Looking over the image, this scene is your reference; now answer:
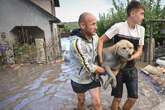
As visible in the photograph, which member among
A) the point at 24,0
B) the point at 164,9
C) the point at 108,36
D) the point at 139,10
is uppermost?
the point at 24,0

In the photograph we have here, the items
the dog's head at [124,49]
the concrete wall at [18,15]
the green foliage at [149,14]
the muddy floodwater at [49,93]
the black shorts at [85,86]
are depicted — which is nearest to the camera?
the dog's head at [124,49]

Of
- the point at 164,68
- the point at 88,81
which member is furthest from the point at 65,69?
the point at 88,81

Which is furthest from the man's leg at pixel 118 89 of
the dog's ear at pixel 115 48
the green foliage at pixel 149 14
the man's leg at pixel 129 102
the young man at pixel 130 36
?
the green foliage at pixel 149 14

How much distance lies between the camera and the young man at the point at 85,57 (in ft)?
10.1

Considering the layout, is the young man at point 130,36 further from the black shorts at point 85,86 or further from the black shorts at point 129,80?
the black shorts at point 85,86

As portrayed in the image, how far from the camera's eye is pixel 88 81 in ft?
11.1

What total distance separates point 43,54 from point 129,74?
283 inches

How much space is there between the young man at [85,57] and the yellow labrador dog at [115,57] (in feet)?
0.42

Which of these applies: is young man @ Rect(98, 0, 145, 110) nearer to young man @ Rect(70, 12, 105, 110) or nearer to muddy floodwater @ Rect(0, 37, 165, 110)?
young man @ Rect(70, 12, 105, 110)

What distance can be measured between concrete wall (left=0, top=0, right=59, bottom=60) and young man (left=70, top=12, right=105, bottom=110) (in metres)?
7.56

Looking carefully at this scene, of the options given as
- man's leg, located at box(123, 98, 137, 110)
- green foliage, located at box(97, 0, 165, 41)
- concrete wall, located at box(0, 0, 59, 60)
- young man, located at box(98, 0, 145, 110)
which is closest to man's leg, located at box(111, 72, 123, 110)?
young man, located at box(98, 0, 145, 110)

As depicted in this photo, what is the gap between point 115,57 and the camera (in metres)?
3.21

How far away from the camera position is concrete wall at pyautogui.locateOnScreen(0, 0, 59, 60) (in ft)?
37.6

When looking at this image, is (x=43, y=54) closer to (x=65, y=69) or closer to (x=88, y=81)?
(x=65, y=69)
